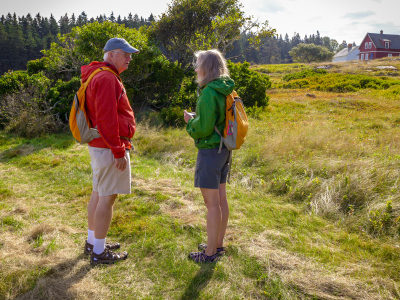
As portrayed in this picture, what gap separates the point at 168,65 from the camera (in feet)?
39.6

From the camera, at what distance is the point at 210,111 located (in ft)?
8.67

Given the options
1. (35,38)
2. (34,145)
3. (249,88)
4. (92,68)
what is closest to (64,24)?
(35,38)

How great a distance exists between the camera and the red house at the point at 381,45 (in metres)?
51.3

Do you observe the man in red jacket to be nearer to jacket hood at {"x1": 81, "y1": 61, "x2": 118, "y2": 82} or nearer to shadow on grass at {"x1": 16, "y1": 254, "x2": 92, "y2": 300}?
jacket hood at {"x1": 81, "y1": 61, "x2": 118, "y2": 82}

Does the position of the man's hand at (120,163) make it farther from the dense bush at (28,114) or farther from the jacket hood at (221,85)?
the dense bush at (28,114)

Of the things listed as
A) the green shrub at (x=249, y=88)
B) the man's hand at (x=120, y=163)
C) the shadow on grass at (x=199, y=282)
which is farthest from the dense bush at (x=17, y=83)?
the shadow on grass at (x=199, y=282)

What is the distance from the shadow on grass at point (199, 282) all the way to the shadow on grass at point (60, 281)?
3.12ft

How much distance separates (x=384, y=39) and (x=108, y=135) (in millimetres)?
61988

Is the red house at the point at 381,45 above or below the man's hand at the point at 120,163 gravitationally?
above

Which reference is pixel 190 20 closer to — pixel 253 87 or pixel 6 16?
pixel 253 87

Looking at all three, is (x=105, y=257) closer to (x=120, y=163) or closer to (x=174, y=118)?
(x=120, y=163)

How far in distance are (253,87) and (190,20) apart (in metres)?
4.50

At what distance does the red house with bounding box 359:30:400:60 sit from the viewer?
5128 centimetres

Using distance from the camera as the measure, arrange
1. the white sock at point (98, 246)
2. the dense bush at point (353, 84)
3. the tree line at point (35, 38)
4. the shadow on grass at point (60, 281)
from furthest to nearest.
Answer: the tree line at point (35, 38)
the dense bush at point (353, 84)
the white sock at point (98, 246)
the shadow on grass at point (60, 281)
